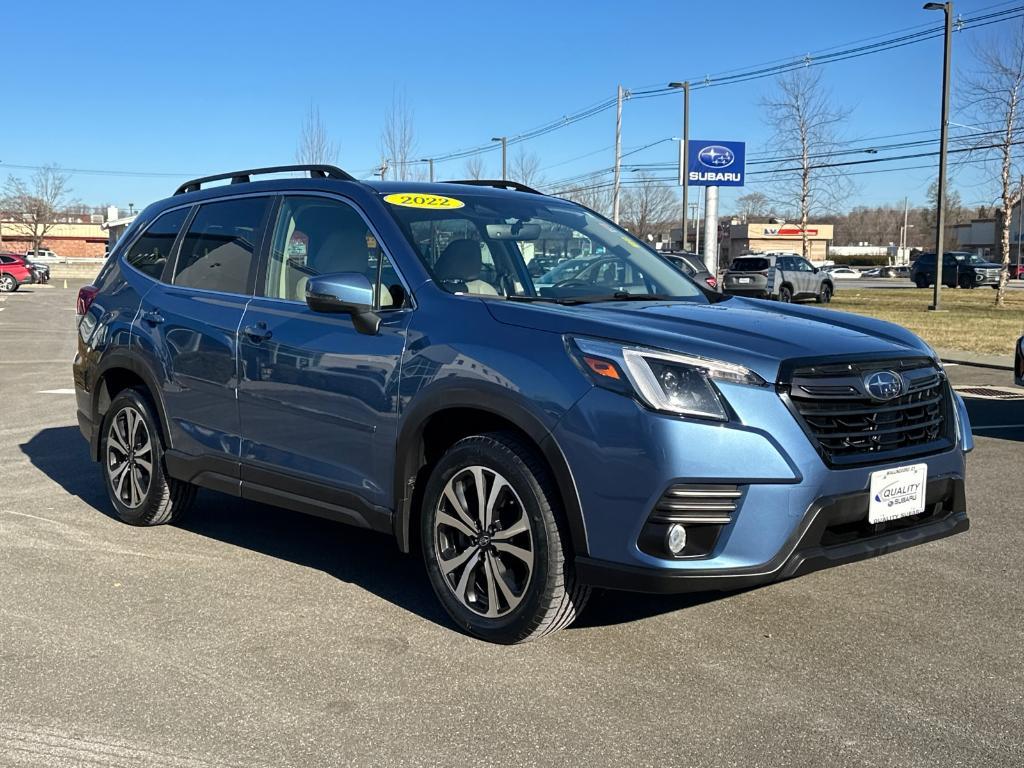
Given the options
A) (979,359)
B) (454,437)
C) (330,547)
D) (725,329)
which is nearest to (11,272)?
(979,359)

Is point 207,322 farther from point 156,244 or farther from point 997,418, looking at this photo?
point 997,418

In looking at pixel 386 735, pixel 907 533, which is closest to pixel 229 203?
pixel 386 735

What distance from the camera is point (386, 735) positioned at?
339 cm

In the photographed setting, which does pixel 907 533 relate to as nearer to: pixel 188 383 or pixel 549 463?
pixel 549 463

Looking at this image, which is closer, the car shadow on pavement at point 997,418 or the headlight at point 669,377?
the headlight at point 669,377

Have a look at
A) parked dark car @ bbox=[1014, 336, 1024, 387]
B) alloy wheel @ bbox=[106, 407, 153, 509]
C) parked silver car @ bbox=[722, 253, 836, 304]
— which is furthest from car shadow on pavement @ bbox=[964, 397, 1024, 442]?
parked silver car @ bbox=[722, 253, 836, 304]

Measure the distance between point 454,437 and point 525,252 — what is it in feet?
3.39

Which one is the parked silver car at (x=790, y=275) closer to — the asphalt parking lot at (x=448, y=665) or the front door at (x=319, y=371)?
the asphalt parking lot at (x=448, y=665)

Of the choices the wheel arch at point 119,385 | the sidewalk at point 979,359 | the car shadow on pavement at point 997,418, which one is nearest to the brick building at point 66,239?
the sidewalk at point 979,359

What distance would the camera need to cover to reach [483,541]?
4180 mm

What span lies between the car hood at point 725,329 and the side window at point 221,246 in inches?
69.0

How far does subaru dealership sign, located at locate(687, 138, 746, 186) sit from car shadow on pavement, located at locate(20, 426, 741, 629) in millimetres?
37935

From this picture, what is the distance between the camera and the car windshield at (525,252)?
4664 millimetres

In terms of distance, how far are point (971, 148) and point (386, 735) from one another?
33.2m
